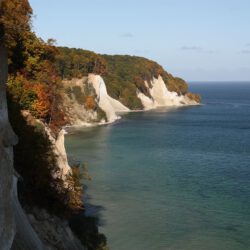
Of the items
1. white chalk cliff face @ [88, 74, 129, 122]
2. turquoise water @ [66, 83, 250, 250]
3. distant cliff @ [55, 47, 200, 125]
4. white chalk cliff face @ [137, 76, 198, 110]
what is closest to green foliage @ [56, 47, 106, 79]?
distant cliff @ [55, 47, 200, 125]

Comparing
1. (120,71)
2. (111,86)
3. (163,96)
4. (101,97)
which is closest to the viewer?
(101,97)

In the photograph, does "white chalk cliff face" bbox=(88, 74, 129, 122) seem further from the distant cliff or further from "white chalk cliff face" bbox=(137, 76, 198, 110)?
"white chalk cliff face" bbox=(137, 76, 198, 110)

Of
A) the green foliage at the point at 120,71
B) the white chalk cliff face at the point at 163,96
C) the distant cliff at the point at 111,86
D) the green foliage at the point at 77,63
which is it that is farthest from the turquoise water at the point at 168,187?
the white chalk cliff face at the point at 163,96

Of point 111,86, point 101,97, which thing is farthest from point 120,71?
point 101,97

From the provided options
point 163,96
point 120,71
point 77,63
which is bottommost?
point 163,96

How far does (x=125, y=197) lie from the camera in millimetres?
40719

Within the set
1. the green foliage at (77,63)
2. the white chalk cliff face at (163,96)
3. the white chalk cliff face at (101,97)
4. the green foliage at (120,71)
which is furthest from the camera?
the white chalk cliff face at (163,96)

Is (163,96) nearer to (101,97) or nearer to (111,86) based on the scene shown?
(111,86)

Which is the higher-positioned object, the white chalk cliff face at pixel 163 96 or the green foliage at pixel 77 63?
the green foliage at pixel 77 63

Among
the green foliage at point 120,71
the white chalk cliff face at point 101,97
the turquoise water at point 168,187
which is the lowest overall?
the turquoise water at point 168,187

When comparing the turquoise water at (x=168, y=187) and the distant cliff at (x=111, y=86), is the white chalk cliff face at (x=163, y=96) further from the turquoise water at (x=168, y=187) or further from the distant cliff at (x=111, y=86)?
the turquoise water at (x=168, y=187)

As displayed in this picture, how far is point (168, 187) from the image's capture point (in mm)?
44531

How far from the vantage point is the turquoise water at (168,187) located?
3209cm

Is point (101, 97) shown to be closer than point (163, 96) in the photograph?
Yes
